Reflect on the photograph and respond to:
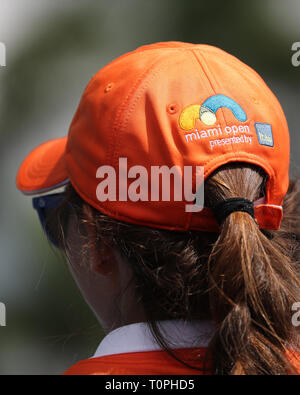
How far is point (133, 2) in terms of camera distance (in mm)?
3529

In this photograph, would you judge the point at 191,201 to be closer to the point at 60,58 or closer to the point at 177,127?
the point at 177,127

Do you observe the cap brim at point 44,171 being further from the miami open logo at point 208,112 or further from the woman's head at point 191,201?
the miami open logo at point 208,112

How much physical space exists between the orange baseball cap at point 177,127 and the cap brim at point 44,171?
0.46ft

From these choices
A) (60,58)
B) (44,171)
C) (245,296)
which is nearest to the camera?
(245,296)

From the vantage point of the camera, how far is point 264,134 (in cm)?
105

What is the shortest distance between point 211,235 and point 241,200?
0.10 meters

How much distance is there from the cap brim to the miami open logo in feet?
1.14

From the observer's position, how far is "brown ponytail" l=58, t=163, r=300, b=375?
93 centimetres

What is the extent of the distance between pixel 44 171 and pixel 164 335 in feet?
1.88

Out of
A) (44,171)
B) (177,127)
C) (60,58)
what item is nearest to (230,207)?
(177,127)

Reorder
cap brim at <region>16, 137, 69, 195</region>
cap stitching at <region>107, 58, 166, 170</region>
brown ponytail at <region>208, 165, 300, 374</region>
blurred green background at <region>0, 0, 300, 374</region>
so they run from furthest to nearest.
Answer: blurred green background at <region>0, 0, 300, 374</region> < cap brim at <region>16, 137, 69, 195</region> < cap stitching at <region>107, 58, 166, 170</region> < brown ponytail at <region>208, 165, 300, 374</region>

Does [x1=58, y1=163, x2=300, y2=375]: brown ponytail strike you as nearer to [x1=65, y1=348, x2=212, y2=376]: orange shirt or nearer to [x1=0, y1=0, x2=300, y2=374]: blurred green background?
[x1=65, y1=348, x2=212, y2=376]: orange shirt

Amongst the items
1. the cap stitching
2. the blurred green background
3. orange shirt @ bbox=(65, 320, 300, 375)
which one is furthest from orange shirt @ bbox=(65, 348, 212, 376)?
the blurred green background

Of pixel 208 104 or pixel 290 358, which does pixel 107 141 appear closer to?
pixel 208 104
